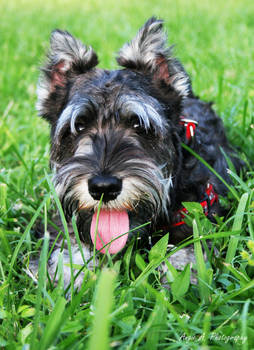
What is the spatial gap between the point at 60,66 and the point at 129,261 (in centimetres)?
189

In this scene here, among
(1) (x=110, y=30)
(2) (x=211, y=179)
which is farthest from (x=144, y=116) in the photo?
(1) (x=110, y=30)

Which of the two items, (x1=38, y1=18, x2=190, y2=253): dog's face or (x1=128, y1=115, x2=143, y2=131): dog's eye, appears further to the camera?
(x1=128, y1=115, x2=143, y2=131): dog's eye

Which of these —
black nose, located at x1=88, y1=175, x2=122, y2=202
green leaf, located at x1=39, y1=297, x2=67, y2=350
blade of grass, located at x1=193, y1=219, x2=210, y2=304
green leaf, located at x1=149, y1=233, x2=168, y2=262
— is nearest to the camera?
green leaf, located at x1=39, y1=297, x2=67, y2=350

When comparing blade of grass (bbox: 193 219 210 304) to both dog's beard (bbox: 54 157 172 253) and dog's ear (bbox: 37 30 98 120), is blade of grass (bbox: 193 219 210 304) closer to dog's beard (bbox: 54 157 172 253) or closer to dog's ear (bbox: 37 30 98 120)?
dog's beard (bbox: 54 157 172 253)

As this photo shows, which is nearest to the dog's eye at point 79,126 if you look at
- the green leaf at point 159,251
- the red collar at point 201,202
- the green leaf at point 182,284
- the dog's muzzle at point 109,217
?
the dog's muzzle at point 109,217

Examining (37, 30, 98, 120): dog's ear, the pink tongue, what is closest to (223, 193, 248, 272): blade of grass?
the pink tongue

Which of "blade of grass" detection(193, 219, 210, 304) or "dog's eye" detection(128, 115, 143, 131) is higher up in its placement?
"dog's eye" detection(128, 115, 143, 131)

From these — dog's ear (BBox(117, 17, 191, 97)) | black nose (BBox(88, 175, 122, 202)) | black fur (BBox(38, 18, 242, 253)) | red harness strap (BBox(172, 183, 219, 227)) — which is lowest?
red harness strap (BBox(172, 183, 219, 227))

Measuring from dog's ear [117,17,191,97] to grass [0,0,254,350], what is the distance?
1.22 feet

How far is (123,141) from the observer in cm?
309

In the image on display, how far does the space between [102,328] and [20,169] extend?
3521 mm

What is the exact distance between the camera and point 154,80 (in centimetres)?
358

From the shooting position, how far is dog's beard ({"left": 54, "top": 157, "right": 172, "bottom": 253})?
2.78 metres

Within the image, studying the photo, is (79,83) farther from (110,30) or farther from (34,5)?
(34,5)
